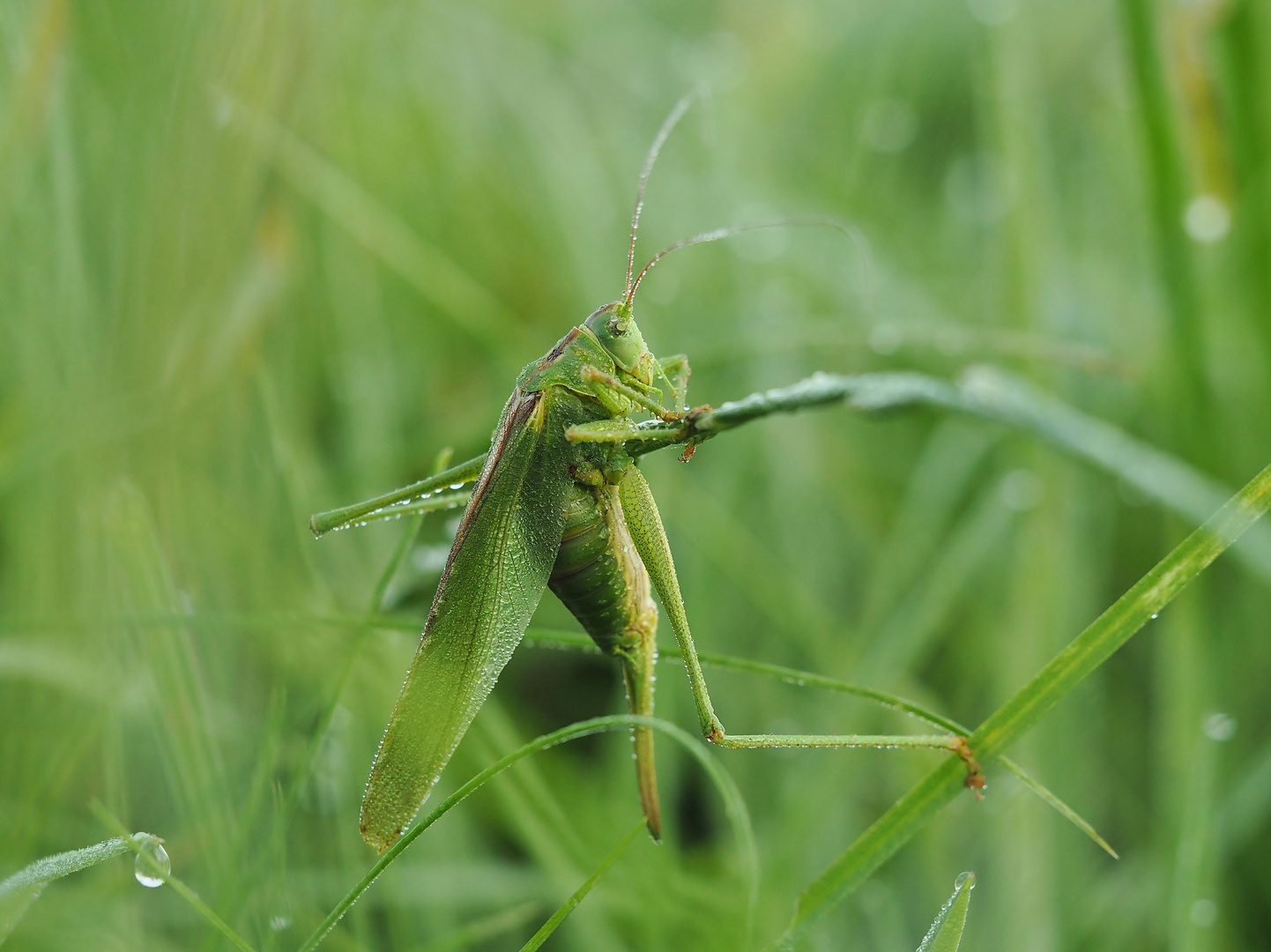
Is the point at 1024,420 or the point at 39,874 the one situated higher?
the point at 1024,420

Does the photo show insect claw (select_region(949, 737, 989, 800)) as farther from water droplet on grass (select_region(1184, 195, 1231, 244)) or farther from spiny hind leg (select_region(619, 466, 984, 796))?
water droplet on grass (select_region(1184, 195, 1231, 244))

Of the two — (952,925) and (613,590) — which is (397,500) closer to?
(613,590)

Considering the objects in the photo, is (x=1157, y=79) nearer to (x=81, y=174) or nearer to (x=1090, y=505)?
(x=1090, y=505)

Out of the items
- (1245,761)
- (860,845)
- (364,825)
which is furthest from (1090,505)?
(364,825)

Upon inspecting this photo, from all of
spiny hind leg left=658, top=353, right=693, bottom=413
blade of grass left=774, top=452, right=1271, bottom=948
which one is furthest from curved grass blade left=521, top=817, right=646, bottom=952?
spiny hind leg left=658, top=353, right=693, bottom=413

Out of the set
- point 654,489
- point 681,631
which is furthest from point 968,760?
point 654,489

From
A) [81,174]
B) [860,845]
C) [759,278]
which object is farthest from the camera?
[759,278]
